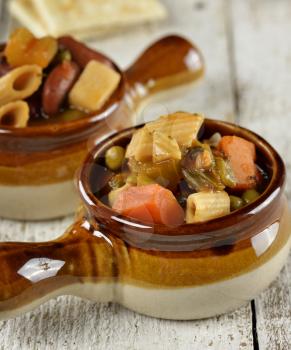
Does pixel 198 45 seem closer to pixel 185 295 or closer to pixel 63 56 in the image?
pixel 63 56

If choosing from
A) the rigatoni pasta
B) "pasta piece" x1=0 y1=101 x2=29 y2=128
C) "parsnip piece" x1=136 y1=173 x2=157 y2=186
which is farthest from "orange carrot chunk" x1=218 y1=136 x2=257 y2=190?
"pasta piece" x1=0 y1=101 x2=29 y2=128

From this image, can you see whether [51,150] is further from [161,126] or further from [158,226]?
[158,226]

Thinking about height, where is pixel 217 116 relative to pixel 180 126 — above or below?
below

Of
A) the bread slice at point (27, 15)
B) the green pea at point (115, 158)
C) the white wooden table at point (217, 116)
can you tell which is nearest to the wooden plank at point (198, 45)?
the white wooden table at point (217, 116)

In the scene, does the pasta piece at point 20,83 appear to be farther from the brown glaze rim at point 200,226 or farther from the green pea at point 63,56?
the brown glaze rim at point 200,226

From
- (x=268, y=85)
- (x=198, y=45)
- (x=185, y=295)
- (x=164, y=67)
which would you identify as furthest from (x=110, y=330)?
(x=198, y=45)

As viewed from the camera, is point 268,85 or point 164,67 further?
point 268,85

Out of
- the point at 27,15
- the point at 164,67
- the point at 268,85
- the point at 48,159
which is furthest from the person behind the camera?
the point at 27,15
